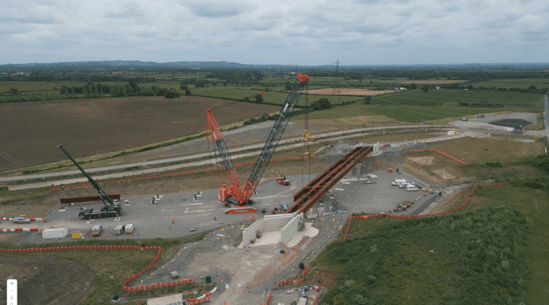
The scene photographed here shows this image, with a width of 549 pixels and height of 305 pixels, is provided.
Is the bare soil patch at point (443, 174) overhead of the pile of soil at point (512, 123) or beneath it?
beneath

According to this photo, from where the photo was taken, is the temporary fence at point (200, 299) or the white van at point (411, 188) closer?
the temporary fence at point (200, 299)

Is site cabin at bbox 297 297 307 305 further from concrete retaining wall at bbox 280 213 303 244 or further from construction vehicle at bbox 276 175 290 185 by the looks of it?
construction vehicle at bbox 276 175 290 185

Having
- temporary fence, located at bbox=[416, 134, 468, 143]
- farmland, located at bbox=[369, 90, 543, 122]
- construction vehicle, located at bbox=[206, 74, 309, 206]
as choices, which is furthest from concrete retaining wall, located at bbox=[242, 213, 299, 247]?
farmland, located at bbox=[369, 90, 543, 122]

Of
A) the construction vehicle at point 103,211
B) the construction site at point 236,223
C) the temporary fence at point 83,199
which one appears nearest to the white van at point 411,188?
the construction site at point 236,223

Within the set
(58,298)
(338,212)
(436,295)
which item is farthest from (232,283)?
(338,212)

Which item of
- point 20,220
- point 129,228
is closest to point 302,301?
point 129,228

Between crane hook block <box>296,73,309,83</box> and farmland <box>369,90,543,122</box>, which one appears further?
farmland <box>369,90,543,122</box>

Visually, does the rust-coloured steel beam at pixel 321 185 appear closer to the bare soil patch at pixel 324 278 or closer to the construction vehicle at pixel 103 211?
the bare soil patch at pixel 324 278

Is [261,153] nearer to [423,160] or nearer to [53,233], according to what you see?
[53,233]
